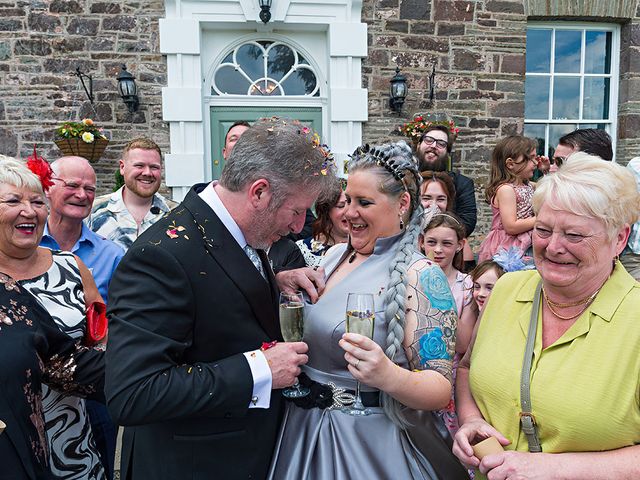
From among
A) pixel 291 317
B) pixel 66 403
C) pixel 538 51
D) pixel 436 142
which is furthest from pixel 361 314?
pixel 538 51

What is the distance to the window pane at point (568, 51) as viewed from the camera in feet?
22.8

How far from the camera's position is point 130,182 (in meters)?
3.65

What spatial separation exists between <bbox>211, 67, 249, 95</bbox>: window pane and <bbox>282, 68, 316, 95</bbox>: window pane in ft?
1.74

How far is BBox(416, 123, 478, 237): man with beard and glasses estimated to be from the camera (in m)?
4.26

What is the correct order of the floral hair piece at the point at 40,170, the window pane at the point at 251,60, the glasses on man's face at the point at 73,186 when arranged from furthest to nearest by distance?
the window pane at the point at 251,60, the glasses on man's face at the point at 73,186, the floral hair piece at the point at 40,170

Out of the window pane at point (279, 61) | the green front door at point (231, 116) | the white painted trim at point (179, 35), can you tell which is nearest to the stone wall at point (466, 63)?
the green front door at point (231, 116)

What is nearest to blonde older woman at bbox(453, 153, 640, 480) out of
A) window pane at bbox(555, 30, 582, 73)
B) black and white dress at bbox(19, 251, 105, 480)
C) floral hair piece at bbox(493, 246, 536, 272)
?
floral hair piece at bbox(493, 246, 536, 272)

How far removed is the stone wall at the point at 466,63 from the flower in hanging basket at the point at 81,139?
329 cm

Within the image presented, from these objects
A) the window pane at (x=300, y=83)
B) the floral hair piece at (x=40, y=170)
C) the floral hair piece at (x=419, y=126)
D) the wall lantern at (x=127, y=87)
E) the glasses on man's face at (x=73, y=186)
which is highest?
the window pane at (x=300, y=83)

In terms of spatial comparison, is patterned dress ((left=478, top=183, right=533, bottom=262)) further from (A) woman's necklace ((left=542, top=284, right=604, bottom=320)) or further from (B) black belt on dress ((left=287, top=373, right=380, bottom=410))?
(B) black belt on dress ((left=287, top=373, right=380, bottom=410))

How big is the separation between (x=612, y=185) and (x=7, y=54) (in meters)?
6.75

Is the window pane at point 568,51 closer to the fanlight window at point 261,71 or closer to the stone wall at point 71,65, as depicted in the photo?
the fanlight window at point 261,71

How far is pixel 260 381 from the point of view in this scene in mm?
1562

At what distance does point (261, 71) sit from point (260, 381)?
5.60 meters
